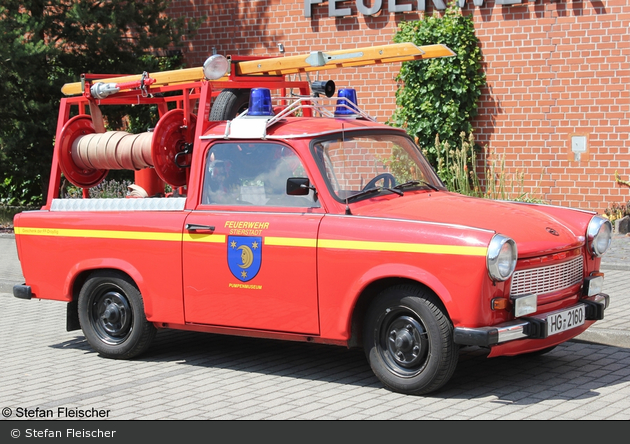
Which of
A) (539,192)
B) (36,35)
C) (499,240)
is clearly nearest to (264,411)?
(499,240)

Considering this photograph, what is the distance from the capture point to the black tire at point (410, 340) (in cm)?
603

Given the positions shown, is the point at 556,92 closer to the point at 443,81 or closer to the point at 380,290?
the point at 443,81

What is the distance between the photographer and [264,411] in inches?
233

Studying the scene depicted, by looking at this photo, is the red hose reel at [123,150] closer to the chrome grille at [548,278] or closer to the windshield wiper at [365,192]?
the windshield wiper at [365,192]

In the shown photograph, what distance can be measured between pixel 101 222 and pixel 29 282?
1.09 metres

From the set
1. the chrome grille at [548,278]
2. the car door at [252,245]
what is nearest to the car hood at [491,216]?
the chrome grille at [548,278]

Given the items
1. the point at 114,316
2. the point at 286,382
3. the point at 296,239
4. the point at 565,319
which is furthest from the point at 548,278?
the point at 114,316

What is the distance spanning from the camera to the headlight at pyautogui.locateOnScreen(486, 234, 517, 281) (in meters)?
5.77

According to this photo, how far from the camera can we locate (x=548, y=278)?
6367 mm

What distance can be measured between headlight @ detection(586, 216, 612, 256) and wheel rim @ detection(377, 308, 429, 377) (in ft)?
5.27

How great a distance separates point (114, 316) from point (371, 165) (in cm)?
255

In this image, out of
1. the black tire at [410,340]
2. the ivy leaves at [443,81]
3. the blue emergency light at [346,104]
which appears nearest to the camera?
the black tire at [410,340]

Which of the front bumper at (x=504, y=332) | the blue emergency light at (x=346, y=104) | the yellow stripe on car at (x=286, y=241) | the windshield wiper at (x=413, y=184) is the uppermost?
the blue emergency light at (x=346, y=104)

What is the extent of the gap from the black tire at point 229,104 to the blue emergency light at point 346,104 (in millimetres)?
799
